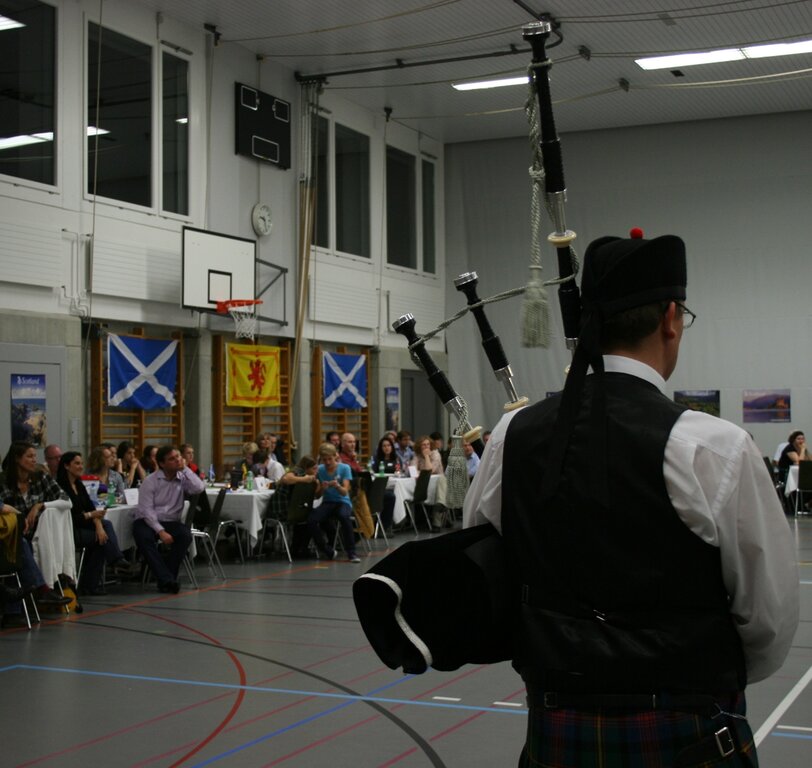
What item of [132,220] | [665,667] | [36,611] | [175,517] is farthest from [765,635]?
[132,220]

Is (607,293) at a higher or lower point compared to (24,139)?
lower

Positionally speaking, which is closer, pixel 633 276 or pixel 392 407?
pixel 633 276

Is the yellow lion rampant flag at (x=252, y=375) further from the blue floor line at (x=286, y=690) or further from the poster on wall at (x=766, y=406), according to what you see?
the blue floor line at (x=286, y=690)

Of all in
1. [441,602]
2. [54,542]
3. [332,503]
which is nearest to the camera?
[441,602]

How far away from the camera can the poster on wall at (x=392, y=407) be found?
21.3 meters

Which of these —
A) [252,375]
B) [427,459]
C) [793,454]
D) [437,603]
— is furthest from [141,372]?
[437,603]

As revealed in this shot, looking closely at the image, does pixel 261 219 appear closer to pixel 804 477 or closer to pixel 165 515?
pixel 165 515

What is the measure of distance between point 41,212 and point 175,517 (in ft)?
16.4

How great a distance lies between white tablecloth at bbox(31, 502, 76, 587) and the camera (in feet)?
30.2

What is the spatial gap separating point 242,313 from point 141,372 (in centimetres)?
199

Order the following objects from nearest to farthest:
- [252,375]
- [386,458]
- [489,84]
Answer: [386,458] < [252,375] < [489,84]

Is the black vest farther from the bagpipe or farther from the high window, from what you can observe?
the high window

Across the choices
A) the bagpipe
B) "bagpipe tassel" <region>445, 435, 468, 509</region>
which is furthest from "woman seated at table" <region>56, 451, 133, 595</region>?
the bagpipe

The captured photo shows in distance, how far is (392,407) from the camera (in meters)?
21.5
